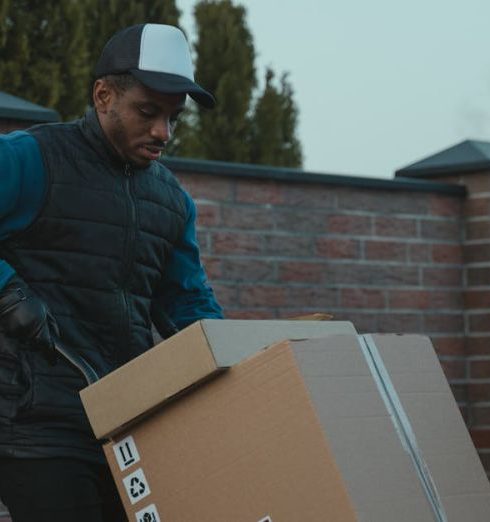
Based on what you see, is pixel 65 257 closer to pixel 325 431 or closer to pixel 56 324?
pixel 56 324

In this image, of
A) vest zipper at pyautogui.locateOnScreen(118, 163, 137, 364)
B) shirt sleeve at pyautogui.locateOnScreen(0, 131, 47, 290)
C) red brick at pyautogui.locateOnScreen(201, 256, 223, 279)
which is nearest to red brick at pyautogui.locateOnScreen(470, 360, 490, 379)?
red brick at pyautogui.locateOnScreen(201, 256, 223, 279)

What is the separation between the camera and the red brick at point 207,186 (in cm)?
553

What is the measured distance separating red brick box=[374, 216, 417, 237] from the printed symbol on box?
328 cm

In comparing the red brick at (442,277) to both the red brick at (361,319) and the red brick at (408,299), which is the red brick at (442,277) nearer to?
the red brick at (408,299)

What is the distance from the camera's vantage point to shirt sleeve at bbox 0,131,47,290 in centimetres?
303

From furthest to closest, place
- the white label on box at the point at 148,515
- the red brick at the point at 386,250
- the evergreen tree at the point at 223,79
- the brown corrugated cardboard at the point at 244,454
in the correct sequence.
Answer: the evergreen tree at the point at 223,79 → the red brick at the point at 386,250 → the white label on box at the point at 148,515 → the brown corrugated cardboard at the point at 244,454

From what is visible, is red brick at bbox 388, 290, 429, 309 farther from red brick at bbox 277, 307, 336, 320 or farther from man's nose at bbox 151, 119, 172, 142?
man's nose at bbox 151, 119, 172, 142

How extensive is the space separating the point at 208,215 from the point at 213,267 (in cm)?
20

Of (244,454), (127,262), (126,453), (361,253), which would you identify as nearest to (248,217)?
(361,253)

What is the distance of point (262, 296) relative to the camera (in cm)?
573

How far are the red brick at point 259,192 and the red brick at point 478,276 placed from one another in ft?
3.38

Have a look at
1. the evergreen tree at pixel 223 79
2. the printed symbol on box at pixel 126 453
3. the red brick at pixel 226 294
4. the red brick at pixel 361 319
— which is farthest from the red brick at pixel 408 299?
the evergreen tree at pixel 223 79

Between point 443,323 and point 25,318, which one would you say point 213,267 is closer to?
point 443,323

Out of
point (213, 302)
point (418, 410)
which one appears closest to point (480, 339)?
point (213, 302)
